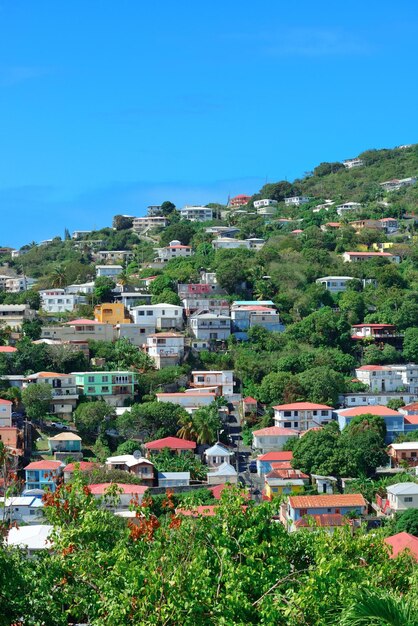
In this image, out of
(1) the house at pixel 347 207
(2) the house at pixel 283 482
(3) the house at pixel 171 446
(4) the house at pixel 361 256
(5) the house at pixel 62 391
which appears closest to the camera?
(2) the house at pixel 283 482

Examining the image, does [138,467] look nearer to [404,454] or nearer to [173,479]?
[173,479]

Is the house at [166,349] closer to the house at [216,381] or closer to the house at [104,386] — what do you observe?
the house at [216,381]

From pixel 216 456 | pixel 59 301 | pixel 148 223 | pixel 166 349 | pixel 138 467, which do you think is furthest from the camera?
pixel 148 223

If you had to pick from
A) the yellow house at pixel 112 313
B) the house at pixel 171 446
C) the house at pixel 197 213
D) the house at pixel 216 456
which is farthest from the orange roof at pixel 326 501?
the house at pixel 197 213

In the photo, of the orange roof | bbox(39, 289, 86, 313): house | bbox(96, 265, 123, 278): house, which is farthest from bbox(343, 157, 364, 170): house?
the orange roof

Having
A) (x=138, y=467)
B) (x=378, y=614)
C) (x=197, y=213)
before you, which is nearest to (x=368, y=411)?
(x=138, y=467)

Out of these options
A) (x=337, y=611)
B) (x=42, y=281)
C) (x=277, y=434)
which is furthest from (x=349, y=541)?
(x=42, y=281)

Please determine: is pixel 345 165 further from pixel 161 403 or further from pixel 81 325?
pixel 161 403
